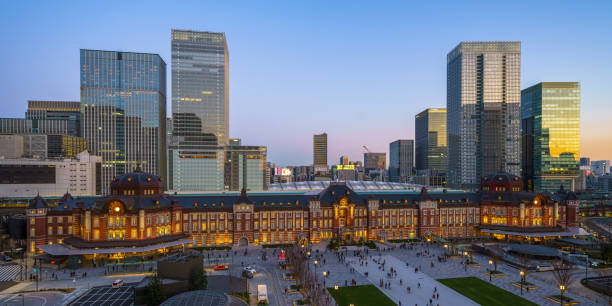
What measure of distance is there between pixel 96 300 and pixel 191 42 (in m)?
141

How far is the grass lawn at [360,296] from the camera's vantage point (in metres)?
59.2

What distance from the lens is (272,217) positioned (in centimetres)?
10444

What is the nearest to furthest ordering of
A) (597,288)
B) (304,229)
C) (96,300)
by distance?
1. (96,300)
2. (597,288)
3. (304,229)

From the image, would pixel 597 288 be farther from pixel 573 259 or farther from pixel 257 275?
pixel 257 275

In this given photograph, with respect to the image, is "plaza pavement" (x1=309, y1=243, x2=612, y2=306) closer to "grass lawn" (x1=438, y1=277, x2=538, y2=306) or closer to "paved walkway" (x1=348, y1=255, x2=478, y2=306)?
"paved walkway" (x1=348, y1=255, x2=478, y2=306)

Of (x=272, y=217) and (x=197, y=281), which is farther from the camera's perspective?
(x=272, y=217)

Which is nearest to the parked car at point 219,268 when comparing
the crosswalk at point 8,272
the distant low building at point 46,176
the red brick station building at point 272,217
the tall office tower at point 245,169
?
the red brick station building at point 272,217

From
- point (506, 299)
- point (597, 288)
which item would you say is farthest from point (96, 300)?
point (597, 288)

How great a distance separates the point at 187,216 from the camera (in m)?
99.9

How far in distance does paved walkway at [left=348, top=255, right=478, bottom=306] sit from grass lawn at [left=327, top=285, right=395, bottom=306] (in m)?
1.81

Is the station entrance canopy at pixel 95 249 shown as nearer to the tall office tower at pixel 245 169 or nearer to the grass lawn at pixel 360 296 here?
the grass lawn at pixel 360 296

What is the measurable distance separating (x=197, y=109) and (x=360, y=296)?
139417mm

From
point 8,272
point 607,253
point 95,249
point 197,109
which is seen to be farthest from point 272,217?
point 197,109

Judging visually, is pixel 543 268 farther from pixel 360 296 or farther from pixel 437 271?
pixel 360 296
